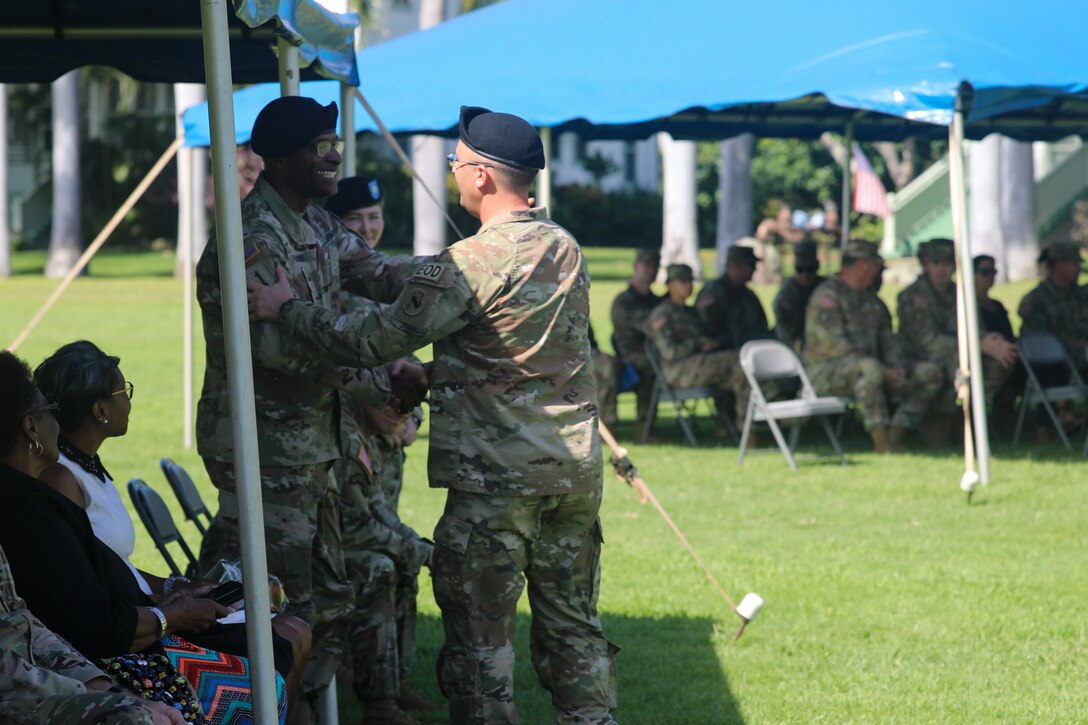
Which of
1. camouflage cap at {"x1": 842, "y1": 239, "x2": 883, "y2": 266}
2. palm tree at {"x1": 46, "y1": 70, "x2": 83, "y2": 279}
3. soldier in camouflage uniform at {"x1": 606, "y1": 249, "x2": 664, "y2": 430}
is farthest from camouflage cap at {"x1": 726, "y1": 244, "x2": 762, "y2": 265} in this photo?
palm tree at {"x1": 46, "y1": 70, "x2": 83, "y2": 279}

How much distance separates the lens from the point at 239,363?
3.55m

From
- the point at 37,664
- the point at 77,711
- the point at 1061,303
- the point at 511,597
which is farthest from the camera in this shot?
the point at 1061,303

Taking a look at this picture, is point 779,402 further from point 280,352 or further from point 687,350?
point 280,352

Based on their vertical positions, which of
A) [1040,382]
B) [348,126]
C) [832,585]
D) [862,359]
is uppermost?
[348,126]

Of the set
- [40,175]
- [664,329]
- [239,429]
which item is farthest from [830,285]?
[40,175]

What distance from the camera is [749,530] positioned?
29.7ft

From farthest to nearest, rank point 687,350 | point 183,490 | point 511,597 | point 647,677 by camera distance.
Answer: point 687,350
point 647,677
point 183,490
point 511,597

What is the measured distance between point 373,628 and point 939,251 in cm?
834

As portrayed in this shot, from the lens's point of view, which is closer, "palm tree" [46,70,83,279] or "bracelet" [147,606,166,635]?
"bracelet" [147,606,166,635]

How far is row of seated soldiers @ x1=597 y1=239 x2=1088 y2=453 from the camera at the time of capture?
12062mm

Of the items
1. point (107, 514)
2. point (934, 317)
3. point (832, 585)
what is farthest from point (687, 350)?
point (107, 514)

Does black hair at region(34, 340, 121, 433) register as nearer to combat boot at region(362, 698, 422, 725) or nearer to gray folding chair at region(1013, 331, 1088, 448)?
combat boot at region(362, 698, 422, 725)

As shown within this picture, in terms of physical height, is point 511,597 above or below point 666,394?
above

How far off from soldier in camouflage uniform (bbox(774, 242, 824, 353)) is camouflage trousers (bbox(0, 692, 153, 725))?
34.4ft
